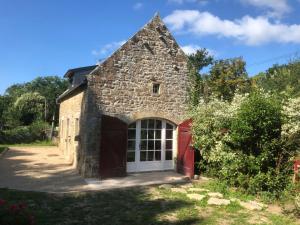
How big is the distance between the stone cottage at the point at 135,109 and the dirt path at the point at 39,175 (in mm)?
708

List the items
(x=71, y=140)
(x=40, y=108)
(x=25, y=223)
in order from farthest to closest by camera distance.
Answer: (x=40, y=108)
(x=71, y=140)
(x=25, y=223)

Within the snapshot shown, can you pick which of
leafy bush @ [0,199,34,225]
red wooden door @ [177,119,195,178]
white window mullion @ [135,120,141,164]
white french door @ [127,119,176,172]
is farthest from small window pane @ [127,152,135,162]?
leafy bush @ [0,199,34,225]

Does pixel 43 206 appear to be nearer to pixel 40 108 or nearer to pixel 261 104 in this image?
pixel 261 104

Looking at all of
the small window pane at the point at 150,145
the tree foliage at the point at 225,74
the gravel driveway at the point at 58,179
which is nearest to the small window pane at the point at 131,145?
the small window pane at the point at 150,145

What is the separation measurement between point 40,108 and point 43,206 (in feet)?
107

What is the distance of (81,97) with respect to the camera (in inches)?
514

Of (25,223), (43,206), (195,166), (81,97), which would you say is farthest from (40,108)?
(25,223)

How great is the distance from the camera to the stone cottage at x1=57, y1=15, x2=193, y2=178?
37.7ft

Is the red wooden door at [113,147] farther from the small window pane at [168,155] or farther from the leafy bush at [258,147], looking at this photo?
the leafy bush at [258,147]

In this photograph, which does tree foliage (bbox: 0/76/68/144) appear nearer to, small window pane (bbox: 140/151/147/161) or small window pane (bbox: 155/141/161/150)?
small window pane (bbox: 140/151/147/161)

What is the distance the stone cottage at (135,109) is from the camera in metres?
11.5

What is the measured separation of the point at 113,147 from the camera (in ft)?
38.0

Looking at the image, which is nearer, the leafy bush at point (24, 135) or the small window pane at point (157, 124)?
the small window pane at point (157, 124)

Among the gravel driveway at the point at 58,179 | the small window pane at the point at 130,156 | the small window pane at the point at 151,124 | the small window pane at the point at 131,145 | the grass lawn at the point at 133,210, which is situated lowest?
the grass lawn at the point at 133,210
